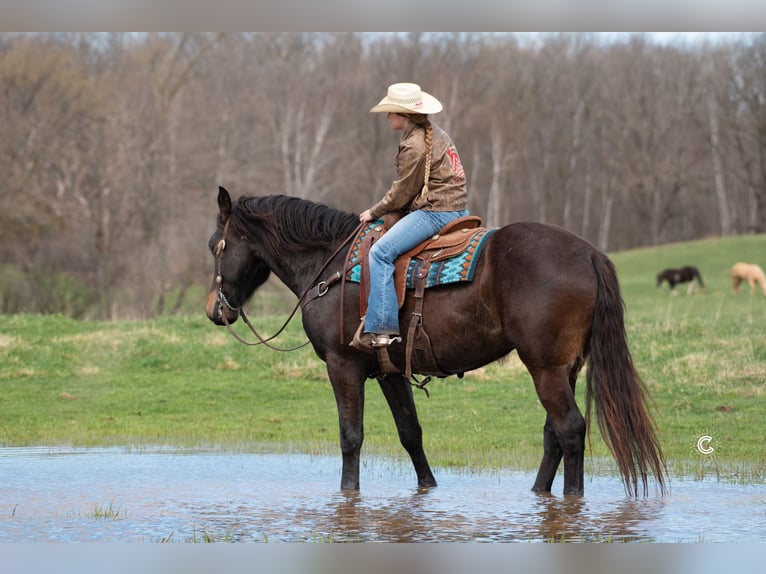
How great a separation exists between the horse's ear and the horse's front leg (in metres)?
1.48

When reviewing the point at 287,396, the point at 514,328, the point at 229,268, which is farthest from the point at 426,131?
the point at 287,396

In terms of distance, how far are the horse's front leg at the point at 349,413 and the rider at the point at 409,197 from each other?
0.29 metres

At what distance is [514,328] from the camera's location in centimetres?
676

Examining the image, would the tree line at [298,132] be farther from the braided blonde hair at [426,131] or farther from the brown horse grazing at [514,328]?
the braided blonde hair at [426,131]

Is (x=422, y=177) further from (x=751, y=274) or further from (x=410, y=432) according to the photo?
(x=751, y=274)

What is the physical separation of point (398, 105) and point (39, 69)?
89.2 ft

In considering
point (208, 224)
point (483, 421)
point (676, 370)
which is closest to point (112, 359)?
point (483, 421)

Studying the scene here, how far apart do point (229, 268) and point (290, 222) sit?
Result: 0.62 meters

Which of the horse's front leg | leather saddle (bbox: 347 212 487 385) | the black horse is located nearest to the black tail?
leather saddle (bbox: 347 212 487 385)

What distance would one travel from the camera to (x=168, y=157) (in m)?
34.0

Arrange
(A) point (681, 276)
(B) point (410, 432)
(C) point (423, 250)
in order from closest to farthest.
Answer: (C) point (423, 250), (B) point (410, 432), (A) point (681, 276)

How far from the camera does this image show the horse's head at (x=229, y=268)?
800 cm

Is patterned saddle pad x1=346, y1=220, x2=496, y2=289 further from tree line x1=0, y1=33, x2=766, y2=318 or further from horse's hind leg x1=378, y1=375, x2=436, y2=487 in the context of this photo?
tree line x1=0, y1=33, x2=766, y2=318

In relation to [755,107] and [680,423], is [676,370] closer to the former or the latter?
[680,423]
